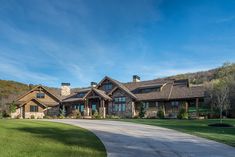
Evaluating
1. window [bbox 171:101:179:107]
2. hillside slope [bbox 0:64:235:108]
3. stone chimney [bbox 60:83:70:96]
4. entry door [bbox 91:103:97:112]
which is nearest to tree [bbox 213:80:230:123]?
window [bbox 171:101:179:107]

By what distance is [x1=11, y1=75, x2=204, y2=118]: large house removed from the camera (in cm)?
4128

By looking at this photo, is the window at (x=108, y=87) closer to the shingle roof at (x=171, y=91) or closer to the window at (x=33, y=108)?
the shingle roof at (x=171, y=91)

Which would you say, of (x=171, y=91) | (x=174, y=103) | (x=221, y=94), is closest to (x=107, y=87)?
(x=171, y=91)

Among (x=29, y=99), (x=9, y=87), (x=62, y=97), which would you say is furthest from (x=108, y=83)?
(x=9, y=87)

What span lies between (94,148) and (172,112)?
31657 mm

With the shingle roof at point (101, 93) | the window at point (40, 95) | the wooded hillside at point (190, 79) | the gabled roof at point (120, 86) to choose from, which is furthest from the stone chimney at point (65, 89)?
the shingle roof at point (101, 93)

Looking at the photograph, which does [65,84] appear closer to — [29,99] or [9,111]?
[29,99]

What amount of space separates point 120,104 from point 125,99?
140cm

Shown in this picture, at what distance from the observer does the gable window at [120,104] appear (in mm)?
45606

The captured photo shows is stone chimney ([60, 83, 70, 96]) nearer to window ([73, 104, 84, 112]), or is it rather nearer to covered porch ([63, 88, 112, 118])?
covered porch ([63, 88, 112, 118])

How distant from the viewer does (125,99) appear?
4544 cm

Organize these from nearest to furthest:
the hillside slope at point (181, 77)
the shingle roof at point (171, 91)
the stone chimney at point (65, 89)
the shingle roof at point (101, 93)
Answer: the shingle roof at point (171, 91) < the shingle roof at point (101, 93) < the stone chimney at point (65, 89) < the hillside slope at point (181, 77)

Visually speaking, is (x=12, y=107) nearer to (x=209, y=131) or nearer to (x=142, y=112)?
(x=142, y=112)

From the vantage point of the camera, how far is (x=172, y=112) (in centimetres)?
4147
